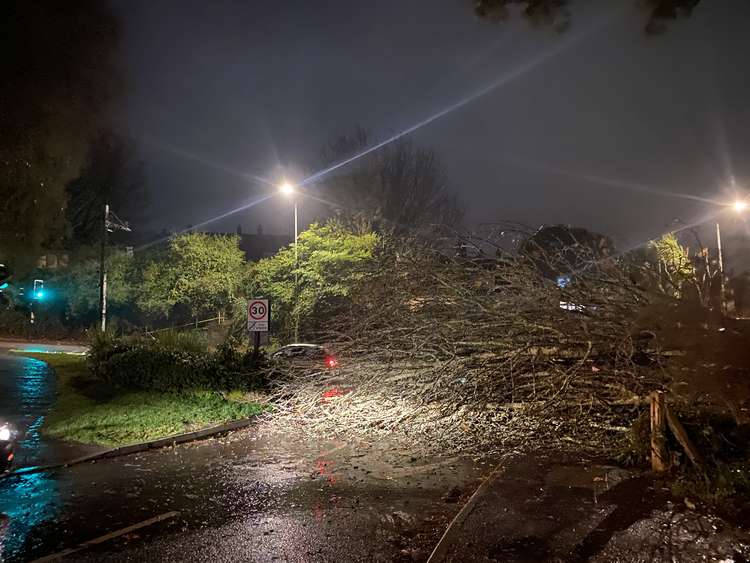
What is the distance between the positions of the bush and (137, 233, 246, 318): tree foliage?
12.8 metres

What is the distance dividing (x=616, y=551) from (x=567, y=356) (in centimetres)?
253

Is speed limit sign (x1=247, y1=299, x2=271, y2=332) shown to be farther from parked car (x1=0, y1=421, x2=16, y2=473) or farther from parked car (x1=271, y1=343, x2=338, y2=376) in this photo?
parked car (x1=0, y1=421, x2=16, y2=473)

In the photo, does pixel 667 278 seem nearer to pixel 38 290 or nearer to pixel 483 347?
pixel 483 347

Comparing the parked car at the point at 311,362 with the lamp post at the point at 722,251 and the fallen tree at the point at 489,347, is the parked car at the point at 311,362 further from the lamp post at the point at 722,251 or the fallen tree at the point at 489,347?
the lamp post at the point at 722,251

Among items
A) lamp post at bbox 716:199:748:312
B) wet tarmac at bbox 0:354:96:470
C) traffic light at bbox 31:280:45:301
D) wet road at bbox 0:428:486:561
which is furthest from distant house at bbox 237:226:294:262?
wet road at bbox 0:428:486:561

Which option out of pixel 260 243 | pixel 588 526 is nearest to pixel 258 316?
pixel 588 526

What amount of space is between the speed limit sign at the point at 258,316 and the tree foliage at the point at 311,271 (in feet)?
11.6

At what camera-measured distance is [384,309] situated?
7.72 m

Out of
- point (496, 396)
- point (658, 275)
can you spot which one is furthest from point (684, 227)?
point (496, 396)

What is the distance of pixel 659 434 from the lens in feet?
21.5

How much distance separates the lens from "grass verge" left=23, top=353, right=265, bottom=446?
10.6 meters

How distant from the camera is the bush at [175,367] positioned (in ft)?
46.1

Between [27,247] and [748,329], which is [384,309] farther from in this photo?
[27,247]

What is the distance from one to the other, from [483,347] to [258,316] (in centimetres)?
Result: 831
